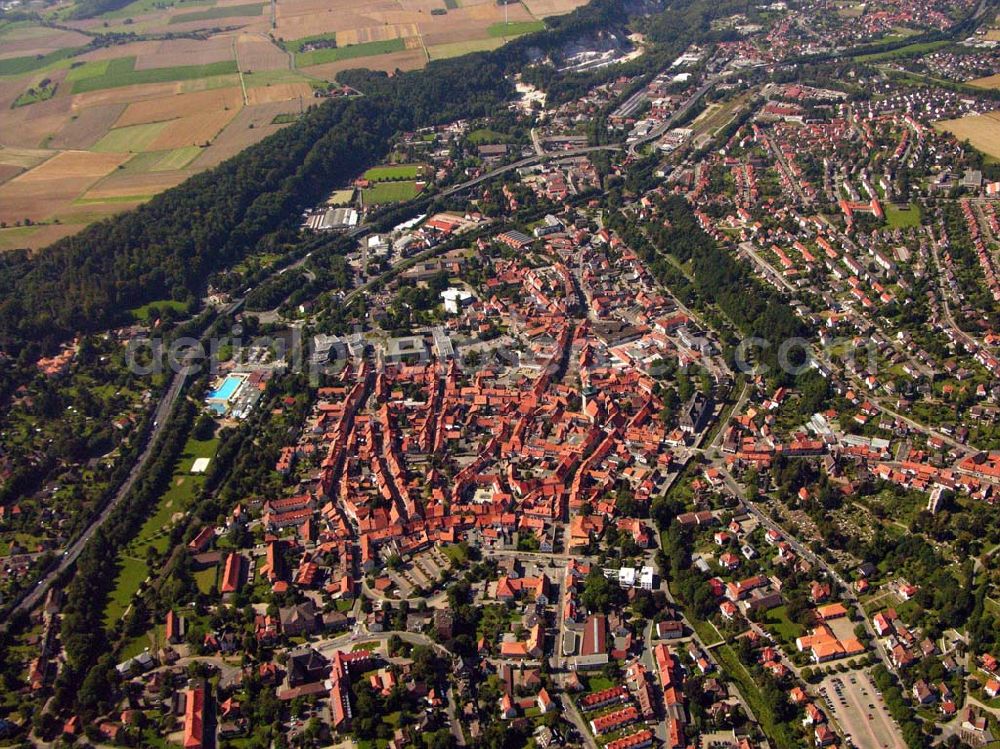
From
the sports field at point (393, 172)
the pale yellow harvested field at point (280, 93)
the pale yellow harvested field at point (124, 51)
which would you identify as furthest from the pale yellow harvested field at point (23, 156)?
the sports field at point (393, 172)

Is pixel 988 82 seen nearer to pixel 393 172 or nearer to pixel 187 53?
pixel 393 172

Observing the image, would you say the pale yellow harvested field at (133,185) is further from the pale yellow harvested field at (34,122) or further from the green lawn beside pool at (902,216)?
the green lawn beside pool at (902,216)

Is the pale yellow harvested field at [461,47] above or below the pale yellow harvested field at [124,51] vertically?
below

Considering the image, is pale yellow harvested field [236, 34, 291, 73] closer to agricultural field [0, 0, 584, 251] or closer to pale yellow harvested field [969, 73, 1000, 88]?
agricultural field [0, 0, 584, 251]

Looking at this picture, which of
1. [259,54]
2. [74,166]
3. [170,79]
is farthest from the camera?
[259,54]

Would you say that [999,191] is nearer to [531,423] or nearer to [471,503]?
→ [531,423]

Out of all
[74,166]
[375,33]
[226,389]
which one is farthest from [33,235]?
[375,33]

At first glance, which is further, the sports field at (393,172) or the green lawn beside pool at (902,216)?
the sports field at (393,172)
